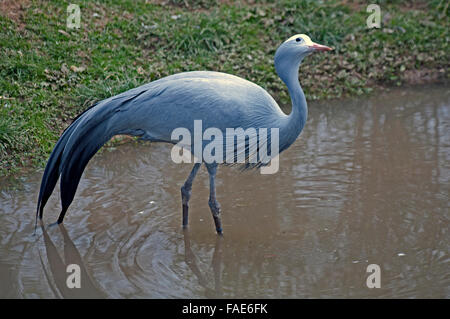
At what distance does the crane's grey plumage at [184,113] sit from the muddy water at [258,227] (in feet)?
1.13

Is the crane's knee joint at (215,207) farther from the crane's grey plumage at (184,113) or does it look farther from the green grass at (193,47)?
the green grass at (193,47)

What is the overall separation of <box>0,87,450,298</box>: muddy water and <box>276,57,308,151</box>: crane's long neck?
0.74 m

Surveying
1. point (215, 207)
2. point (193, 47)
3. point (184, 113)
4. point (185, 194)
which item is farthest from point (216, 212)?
point (193, 47)

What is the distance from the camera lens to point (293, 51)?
15.5 feet

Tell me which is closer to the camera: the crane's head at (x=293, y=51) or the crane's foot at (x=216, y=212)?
the crane's head at (x=293, y=51)

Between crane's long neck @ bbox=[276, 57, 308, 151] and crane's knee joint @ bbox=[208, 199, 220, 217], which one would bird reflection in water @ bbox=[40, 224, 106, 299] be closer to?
crane's knee joint @ bbox=[208, 199, 220, 217]

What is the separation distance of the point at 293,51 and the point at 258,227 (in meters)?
1.34

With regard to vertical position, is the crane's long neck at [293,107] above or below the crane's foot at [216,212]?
above

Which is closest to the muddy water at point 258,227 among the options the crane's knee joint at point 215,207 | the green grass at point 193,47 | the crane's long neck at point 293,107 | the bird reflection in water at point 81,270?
the bird reflection in water at point 81,270

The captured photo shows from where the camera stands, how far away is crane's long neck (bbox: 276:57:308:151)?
4730 millimetres

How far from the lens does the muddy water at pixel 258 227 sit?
431 cm

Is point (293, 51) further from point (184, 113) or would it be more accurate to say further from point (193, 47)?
point (193, 47)
